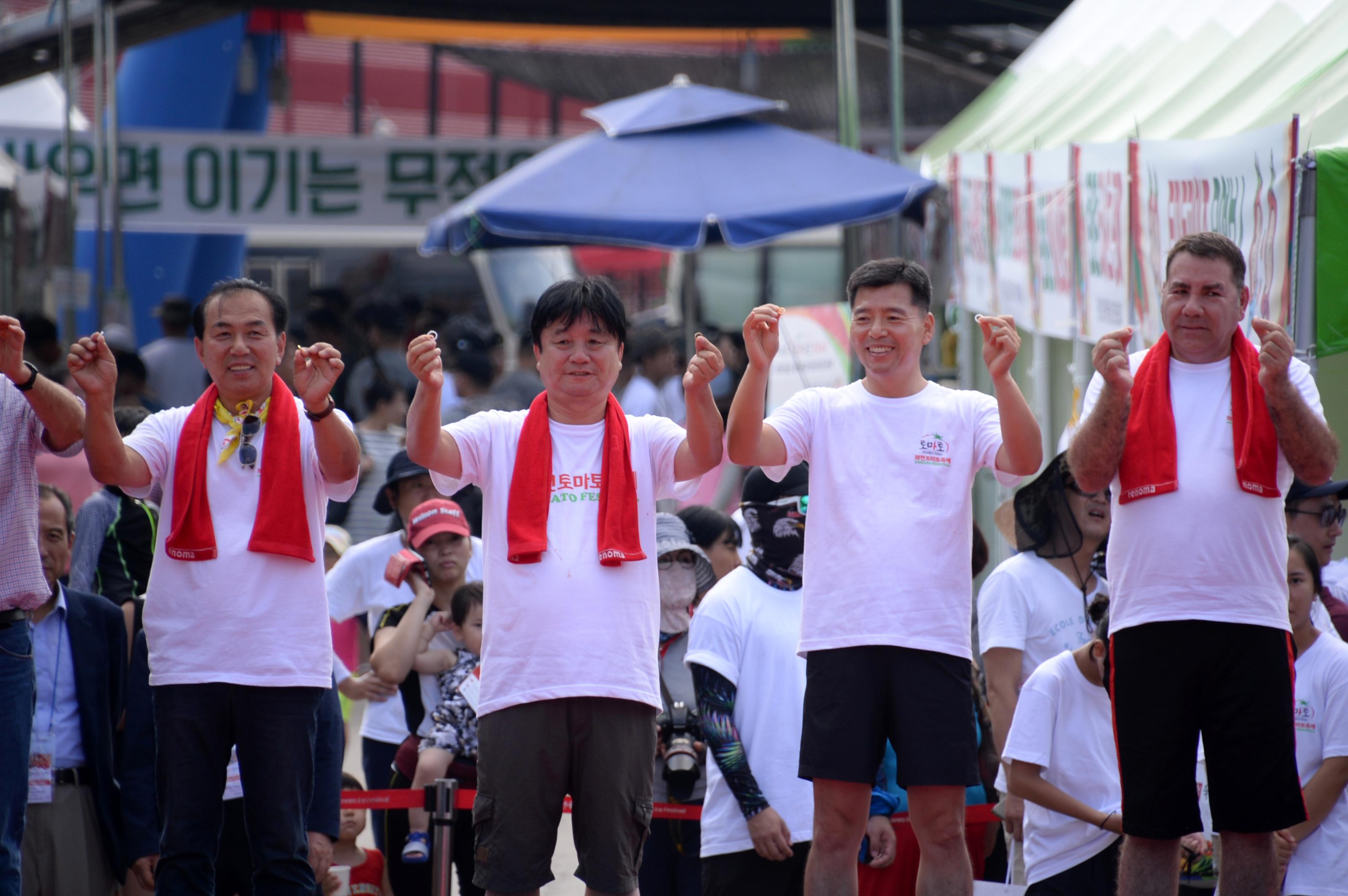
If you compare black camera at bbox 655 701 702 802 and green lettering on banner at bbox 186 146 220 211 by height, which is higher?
green lettering on banner at bbox 186 146 220 211

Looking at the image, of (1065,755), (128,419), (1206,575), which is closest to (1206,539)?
(1206,575)

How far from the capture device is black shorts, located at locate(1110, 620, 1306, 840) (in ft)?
11.5

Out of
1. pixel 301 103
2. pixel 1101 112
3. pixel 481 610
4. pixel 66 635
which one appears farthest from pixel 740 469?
pixel 301 103

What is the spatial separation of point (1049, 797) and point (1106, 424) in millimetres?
1242

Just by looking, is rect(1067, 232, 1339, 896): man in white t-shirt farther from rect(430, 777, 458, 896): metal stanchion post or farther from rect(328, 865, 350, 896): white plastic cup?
rect(328, 865, 350, 896): white plastic cup

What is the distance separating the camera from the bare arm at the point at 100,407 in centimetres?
357

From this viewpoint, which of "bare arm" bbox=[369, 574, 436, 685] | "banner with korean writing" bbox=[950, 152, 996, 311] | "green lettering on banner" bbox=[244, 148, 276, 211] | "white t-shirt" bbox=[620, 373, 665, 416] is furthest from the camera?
"green lettering on banner" bbox=[244, 148, 276, 211]

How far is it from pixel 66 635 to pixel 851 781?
7.64 feet

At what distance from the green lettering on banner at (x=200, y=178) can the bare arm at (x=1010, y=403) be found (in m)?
8.89

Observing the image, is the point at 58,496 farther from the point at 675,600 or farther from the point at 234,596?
the point at 675,600

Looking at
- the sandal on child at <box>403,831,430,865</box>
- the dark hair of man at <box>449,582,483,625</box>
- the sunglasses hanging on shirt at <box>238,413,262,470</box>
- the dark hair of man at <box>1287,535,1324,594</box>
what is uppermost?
the sunglasses hanging on shirt at <box>238,413,262,470</box>

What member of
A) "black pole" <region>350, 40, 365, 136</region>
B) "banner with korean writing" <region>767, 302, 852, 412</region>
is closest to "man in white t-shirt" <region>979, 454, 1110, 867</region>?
"banner with korean writing" <region>767, 302, 852, 412</region>

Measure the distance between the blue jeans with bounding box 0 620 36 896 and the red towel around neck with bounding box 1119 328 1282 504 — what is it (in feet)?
8.80

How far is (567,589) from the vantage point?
11.5 ft
